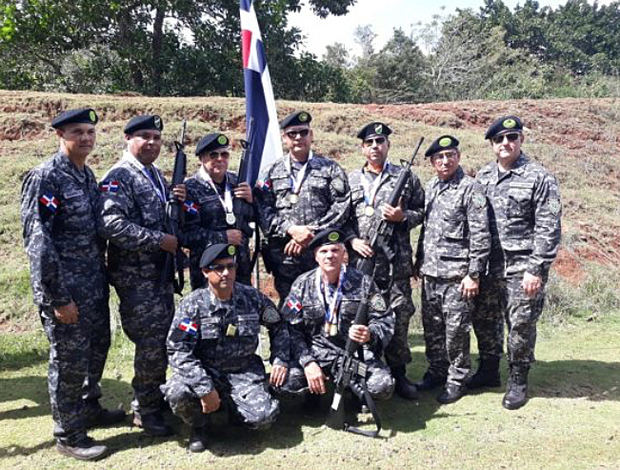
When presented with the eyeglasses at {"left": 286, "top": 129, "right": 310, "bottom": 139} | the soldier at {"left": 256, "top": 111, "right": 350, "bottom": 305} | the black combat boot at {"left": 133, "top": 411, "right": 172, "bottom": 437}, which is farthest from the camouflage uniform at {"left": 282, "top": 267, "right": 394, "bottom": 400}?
the eyeglasses at {"left": 286, "top": 129, "right": 310, "bottom": 139}

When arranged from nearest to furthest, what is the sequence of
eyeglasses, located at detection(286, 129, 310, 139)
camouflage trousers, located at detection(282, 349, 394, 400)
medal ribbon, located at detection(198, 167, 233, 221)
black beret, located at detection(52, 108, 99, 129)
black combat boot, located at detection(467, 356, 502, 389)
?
black beret, located at detection(52, 108, 99, 129) < camouflage trousers, located at detection(282, 349, 394, 400) < medal ribbon, located at detection(198, 167, 233, 221) < eyeglasses, located at detection(286, 129, 310, 139) < black combat boot, located at detection(467, 356, 502, 389)

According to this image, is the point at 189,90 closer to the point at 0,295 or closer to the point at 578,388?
the point at 0,295

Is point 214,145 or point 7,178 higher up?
point 214,145

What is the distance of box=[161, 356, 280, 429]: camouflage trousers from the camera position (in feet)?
12.1

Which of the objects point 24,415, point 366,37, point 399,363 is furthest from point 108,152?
point 366,37

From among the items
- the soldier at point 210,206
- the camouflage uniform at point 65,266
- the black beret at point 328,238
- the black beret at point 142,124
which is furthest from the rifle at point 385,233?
the camouflage uniform at point 65,266

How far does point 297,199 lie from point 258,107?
1548mm

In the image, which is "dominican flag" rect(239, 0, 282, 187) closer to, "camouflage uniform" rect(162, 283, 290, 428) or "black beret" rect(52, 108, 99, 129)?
"camouflage uniform" rect(162, 283, 290, 428)

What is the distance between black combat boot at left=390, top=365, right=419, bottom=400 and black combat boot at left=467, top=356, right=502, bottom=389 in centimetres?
52

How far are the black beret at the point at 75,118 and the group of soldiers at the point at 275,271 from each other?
1 cm

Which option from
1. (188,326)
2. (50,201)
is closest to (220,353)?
(188,326)

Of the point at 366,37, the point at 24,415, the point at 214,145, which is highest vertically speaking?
the point at 366,37

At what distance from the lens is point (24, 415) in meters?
4.47

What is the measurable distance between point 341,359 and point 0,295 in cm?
576
